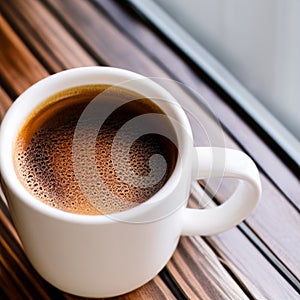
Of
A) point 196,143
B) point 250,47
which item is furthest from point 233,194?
point 250,47

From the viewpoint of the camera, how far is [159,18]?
793 mm

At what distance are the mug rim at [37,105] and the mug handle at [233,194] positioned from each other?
2cm

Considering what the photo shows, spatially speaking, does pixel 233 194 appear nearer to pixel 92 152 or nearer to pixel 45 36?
pixel 92 152

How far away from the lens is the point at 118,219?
51 cm

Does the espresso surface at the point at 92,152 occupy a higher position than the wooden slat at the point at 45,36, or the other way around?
the espresso surface at the point at 92,152

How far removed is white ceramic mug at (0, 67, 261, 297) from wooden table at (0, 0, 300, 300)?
38 millimetres

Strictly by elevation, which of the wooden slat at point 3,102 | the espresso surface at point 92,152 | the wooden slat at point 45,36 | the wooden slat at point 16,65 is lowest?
the wooden slat at point 3,102

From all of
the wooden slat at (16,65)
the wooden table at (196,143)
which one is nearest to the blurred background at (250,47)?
the wooden table at (196,143)

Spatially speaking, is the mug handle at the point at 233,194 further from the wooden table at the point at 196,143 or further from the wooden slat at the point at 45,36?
the wooden slat at the point at 45,36

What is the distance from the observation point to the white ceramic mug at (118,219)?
0.52 meters

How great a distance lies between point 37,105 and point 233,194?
0.54ft

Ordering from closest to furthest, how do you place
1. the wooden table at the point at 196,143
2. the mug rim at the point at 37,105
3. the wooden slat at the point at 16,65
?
the mug rim at the point at 37,105 → the wooden table at the point at 196,143 → the wooden slat at the point at 16,65

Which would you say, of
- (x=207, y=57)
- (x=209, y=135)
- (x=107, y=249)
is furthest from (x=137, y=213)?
(x=207, y=57)

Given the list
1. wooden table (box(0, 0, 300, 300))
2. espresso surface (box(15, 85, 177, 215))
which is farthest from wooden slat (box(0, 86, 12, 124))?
espresso surface (box(15, 85, 177, 215))
